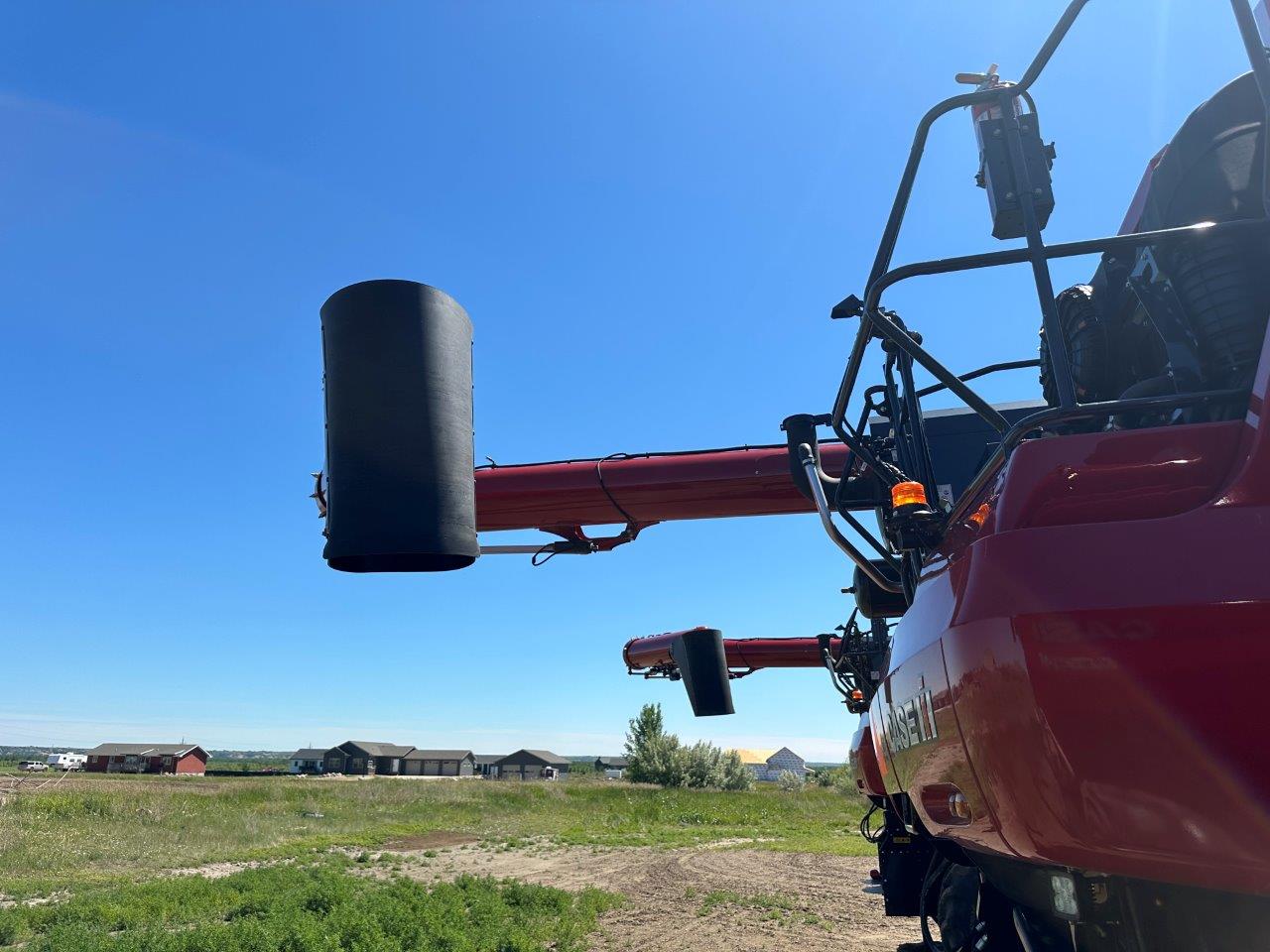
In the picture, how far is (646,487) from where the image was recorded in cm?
578

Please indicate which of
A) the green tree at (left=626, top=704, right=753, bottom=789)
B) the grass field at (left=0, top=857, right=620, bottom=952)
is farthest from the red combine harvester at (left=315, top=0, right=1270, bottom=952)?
the green tree at (left=626, top=704, right=753, bottom=789)

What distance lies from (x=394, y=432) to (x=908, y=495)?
155 cm

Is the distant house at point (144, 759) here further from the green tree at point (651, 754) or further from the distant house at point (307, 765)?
the green tree at point (651, 754)

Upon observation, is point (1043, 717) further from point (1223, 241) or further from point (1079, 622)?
point (1223, 241)

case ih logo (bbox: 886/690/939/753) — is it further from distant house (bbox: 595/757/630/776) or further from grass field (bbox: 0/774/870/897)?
distant house (bbox: 595/757/630/776)

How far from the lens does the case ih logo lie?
1763mm

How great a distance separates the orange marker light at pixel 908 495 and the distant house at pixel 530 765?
96.7m

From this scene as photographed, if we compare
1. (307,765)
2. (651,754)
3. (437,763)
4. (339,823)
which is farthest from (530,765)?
(339,823)

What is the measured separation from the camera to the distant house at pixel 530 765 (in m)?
94.2

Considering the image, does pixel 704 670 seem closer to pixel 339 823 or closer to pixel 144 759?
pixel 339 823

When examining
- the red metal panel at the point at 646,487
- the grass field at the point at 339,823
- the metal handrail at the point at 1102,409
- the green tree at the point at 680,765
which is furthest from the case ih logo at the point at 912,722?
the green tree at the point at 680,765

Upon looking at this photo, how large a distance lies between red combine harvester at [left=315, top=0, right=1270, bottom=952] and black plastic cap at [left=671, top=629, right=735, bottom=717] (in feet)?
13.8

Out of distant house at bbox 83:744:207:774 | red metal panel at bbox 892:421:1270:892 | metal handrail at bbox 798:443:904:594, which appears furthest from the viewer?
distant house at bbox 83:744:207:774

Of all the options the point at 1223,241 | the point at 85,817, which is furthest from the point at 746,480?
the point at 85,817
